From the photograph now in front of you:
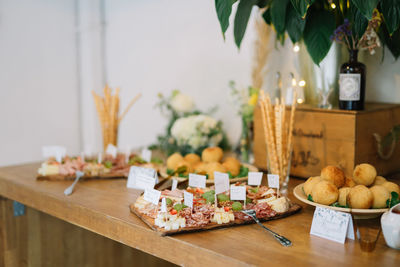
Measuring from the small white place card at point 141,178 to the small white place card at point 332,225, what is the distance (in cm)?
50

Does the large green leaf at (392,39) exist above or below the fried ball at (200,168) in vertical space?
above

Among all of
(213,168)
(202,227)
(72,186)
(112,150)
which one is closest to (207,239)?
(202,227)

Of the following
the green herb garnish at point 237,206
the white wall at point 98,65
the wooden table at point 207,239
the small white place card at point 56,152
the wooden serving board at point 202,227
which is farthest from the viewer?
the white wall at point 98,65

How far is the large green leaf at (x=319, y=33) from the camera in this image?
1.48m

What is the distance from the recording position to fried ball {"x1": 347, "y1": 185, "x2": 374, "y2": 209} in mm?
1103

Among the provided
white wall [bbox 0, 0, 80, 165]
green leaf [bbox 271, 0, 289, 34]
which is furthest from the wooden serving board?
white wall [bbox 0, 0, 80, 165]

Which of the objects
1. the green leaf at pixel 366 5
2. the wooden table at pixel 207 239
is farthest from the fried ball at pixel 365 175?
the green leaf at pixel 366 5

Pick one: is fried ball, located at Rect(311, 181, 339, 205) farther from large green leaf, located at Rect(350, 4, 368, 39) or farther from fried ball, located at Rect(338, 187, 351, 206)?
large green leaf, located at Rect(350, 4, 368, 39)

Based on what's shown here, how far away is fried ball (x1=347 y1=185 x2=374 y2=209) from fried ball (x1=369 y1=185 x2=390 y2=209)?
0.04 feet

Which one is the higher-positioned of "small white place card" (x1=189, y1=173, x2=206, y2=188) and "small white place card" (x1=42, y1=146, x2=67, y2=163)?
"small white place card" (x1=42, y1=146, x2=67, y2=163)

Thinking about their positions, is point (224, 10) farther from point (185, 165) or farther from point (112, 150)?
point (112, 150)

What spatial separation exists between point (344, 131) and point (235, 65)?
934mm

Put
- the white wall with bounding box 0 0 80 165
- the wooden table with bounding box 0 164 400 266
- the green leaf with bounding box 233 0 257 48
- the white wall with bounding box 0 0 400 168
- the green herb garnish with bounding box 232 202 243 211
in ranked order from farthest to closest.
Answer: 1. the white wall with bounding box 0 0 80 165
2. the white wall with bounding box 0 0 400 168
3. the green leaf with bounding box 233 0 257 48
4. the green herb garnish with bounding box 232 202 243 211
5. the wooden table with bounding box 0 164 400 266

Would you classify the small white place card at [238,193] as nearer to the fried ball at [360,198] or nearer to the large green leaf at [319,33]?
the fried ball at [360,198]
